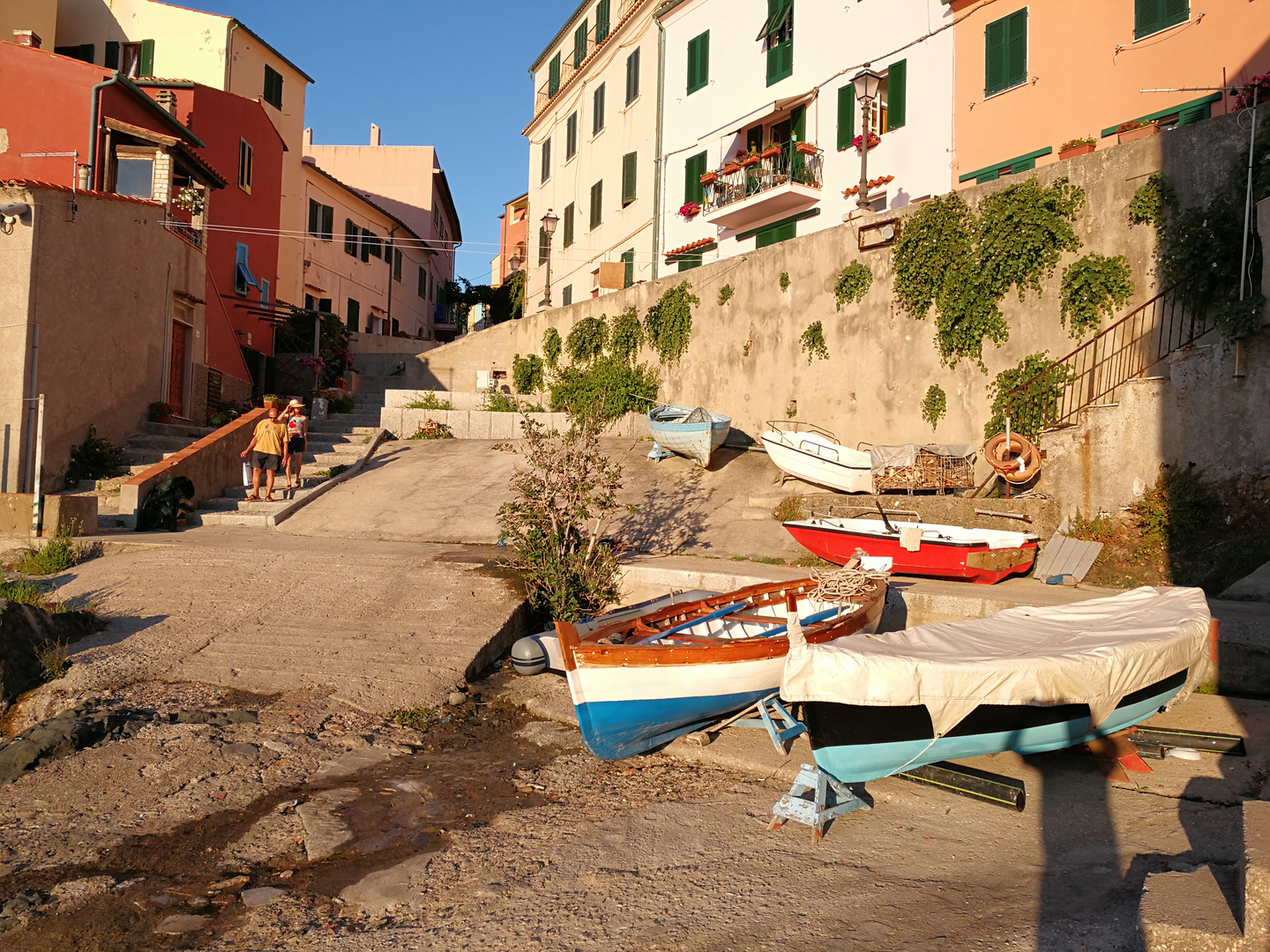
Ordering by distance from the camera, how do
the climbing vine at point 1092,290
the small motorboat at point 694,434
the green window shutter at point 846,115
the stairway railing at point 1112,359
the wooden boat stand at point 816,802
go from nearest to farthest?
1. the wooden boat stand at point 816,802
2. the stairway railing at point 1112,359
3. the climbing vine at point 1092,290
4. the small motorboat at point 694,434
5. the green window shutter at point 846,115

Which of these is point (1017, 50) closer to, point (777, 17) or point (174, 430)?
point (777, 17)

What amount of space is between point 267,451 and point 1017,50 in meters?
16.0

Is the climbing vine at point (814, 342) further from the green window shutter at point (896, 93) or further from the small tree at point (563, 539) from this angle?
the small tree at point (563, 539)

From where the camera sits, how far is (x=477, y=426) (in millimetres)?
20344

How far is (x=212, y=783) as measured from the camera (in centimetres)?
582

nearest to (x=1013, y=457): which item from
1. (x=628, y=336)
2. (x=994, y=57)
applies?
(x=994, y=57)

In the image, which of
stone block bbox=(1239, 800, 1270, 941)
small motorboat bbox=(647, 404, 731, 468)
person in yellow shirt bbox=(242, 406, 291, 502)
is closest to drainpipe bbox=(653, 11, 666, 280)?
small motorboat bbox=(647, 404, 731, 468)

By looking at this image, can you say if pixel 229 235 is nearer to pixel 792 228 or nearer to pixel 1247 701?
pixel 792 228

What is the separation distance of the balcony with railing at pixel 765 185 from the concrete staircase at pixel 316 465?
10.2 metres

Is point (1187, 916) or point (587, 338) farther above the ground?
point (587, 338)

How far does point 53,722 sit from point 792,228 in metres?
19.5

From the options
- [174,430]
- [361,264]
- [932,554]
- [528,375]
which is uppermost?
[361,264]

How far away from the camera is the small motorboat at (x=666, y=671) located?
6152 millimetres

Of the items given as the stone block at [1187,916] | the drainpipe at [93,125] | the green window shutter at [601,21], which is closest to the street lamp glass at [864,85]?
the drainpipe at [93,125]
